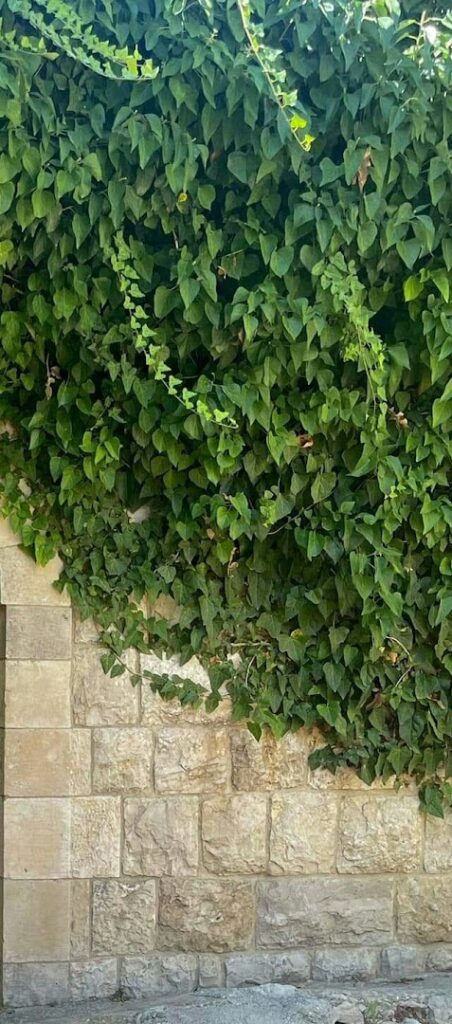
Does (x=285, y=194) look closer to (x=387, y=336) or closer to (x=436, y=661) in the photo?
(x=387, y=336)

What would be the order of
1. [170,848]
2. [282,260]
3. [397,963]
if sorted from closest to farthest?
[282,260] < [170,848] < [397,963]

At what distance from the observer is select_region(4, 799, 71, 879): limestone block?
3.91 m

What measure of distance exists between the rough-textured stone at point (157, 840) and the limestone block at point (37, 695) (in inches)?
17.3

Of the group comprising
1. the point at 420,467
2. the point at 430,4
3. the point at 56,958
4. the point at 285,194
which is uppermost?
the point at 430,4

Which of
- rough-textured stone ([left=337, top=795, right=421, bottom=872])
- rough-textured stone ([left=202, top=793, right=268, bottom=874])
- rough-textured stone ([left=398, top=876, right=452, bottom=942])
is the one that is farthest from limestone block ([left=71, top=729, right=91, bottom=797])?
rough-textured stone ([left=398, top=876, right=452, bottom=942])

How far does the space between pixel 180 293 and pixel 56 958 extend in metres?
2.48

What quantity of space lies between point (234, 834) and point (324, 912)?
1.55 feet

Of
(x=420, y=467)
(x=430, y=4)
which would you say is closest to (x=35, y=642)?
(x=420, y=467)

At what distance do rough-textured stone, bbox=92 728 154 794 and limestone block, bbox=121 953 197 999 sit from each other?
0.64 metres

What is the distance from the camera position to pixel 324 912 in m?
4.08

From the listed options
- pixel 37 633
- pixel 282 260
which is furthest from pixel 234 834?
pixel 282 260

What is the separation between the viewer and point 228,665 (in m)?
4.06

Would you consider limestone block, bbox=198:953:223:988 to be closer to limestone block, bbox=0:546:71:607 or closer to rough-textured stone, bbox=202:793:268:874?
rough-textured stone, bbox=202:793:268:874

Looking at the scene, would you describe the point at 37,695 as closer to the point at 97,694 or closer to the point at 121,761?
the point at 97,694
